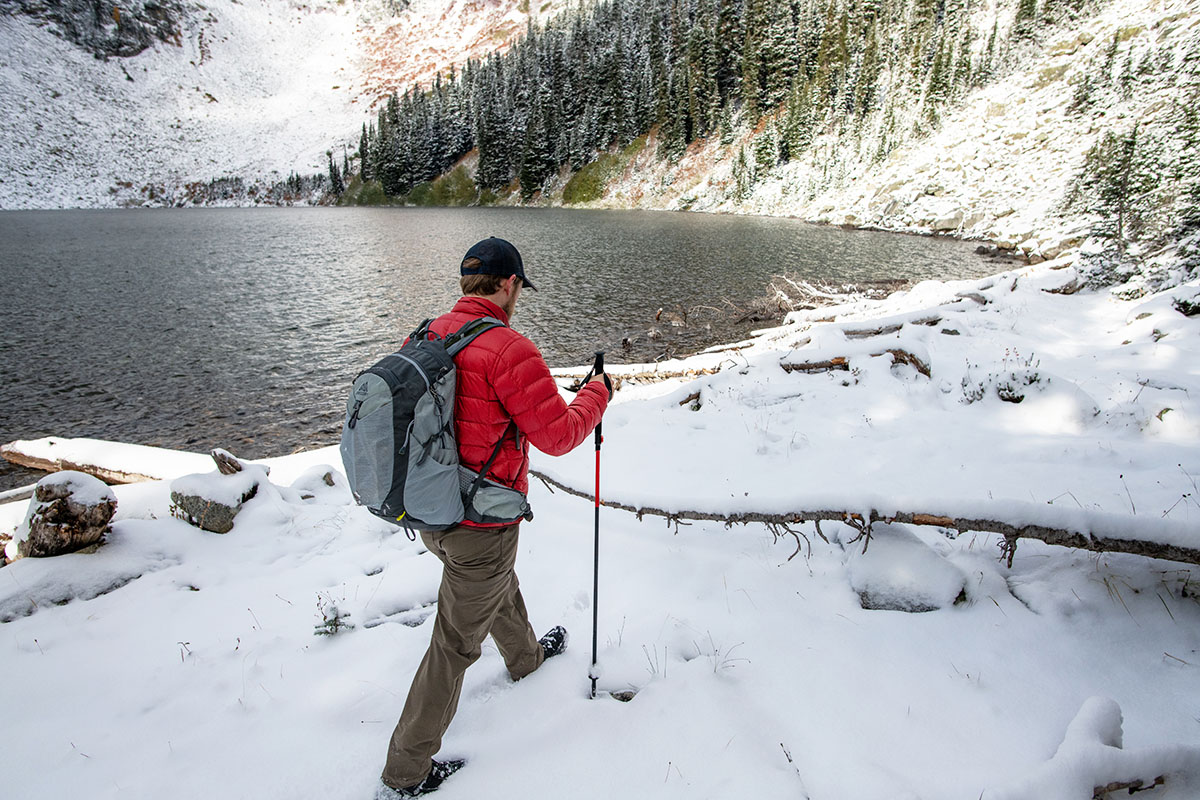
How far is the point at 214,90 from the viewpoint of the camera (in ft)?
438

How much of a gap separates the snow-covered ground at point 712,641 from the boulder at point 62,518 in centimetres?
24

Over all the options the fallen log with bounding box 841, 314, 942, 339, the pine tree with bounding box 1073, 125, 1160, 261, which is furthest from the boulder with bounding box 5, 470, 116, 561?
the pine tree with bounding box 1073, 125, 1160, 261

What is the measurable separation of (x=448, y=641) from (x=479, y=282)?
203 centimetres

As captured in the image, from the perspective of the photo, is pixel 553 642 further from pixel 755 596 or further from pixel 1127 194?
pixel 1127 194

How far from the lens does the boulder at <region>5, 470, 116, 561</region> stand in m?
4.89

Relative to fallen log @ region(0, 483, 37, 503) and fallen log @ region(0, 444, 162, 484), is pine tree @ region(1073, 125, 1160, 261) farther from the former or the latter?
fallen log @ region(0, 483, 37, 503)

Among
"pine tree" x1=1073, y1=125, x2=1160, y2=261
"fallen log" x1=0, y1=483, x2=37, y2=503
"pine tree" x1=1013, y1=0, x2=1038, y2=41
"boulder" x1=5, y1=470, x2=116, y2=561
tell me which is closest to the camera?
"boulder" x1=5, y1=470, x2=116, y2=561

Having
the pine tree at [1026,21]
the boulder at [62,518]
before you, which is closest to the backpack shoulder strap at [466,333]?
the boulder at [62,518]

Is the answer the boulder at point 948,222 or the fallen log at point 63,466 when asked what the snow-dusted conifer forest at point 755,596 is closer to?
the fallen log at point 63,466

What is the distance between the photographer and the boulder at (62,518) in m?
4.89

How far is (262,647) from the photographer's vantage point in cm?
407

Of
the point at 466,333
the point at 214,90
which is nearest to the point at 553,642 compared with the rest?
the point at 466,333

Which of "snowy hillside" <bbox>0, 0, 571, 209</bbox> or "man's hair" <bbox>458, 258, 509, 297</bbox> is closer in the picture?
"man's hair" <bbox>458, 258, 509, 297</bbox>

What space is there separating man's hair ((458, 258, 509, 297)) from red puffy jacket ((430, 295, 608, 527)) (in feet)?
0.22
